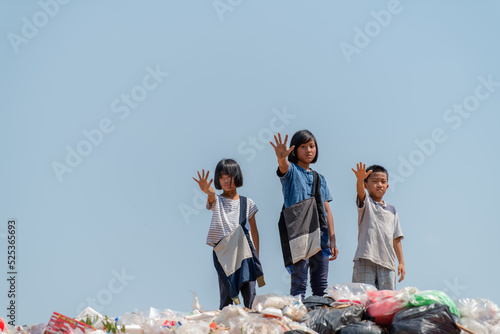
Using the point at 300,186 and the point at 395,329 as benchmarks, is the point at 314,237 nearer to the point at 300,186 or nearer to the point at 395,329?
the point at 300,186

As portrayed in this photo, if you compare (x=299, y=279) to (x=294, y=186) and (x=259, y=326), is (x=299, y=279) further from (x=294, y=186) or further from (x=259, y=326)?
(x=259, y=326)

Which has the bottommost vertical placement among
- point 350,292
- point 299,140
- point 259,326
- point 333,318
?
point 259,326

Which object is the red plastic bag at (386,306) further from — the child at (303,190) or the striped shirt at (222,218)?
the striped shirt at (222,218)

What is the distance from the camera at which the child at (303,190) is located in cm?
710

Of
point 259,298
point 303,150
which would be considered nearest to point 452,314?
point 259,298

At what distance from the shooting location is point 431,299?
249 inches

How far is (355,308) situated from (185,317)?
1654mm

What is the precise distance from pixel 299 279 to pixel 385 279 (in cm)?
102

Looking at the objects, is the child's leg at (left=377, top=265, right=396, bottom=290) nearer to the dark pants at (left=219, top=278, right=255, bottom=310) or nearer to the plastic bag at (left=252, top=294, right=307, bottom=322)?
the plastic bag at (left=252, top=294, right=307, bottom=322)

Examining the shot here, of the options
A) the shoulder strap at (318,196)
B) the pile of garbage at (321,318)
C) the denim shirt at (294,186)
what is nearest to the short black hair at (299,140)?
the denim shirt at (294,186)

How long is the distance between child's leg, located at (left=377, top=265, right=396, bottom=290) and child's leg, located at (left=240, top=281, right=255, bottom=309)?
1387mm

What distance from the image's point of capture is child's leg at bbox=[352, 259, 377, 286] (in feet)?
24.2

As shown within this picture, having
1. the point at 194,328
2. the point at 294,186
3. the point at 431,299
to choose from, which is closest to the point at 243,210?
the point at 294,186

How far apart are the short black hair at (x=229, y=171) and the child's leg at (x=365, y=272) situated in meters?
1.60
